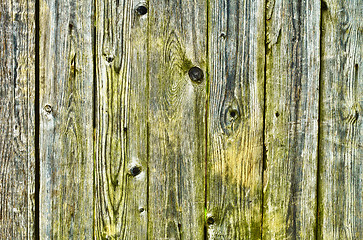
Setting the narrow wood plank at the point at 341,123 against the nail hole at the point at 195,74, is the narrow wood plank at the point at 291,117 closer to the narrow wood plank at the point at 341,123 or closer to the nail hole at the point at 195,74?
the narrow wood plank at the point at 341,123

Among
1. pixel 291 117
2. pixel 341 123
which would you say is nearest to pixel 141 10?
pixel 291 117

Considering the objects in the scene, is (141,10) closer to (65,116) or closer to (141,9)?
(141,9)

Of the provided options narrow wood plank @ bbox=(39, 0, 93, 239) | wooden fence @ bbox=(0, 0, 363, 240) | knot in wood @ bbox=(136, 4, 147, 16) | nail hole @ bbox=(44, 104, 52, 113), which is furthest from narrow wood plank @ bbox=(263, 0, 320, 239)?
nail hole @ bbox=(44, 104, 52, 113)

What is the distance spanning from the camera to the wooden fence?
4.30 feet

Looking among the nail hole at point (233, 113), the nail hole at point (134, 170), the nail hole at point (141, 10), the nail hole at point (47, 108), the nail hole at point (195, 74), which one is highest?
the nail hole at point (141, 10)

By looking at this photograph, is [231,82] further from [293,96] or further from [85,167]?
[85,167]

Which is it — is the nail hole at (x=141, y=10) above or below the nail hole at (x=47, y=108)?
above

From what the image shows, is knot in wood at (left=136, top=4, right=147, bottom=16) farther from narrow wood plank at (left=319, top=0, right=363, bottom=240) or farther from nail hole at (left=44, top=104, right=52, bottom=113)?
narrow wood plank at (left=319, top=0, right=363, bottom=240)

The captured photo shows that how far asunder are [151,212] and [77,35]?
0.78 meters

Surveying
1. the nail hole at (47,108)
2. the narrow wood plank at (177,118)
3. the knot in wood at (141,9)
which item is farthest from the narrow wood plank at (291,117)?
the nail hole at (47,108)

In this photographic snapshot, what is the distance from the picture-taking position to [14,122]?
130 centimetres

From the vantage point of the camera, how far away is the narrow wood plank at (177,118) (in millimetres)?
1338

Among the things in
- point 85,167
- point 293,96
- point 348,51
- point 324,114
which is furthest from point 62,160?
point 348,51

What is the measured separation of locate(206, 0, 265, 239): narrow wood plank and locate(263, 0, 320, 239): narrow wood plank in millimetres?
44
